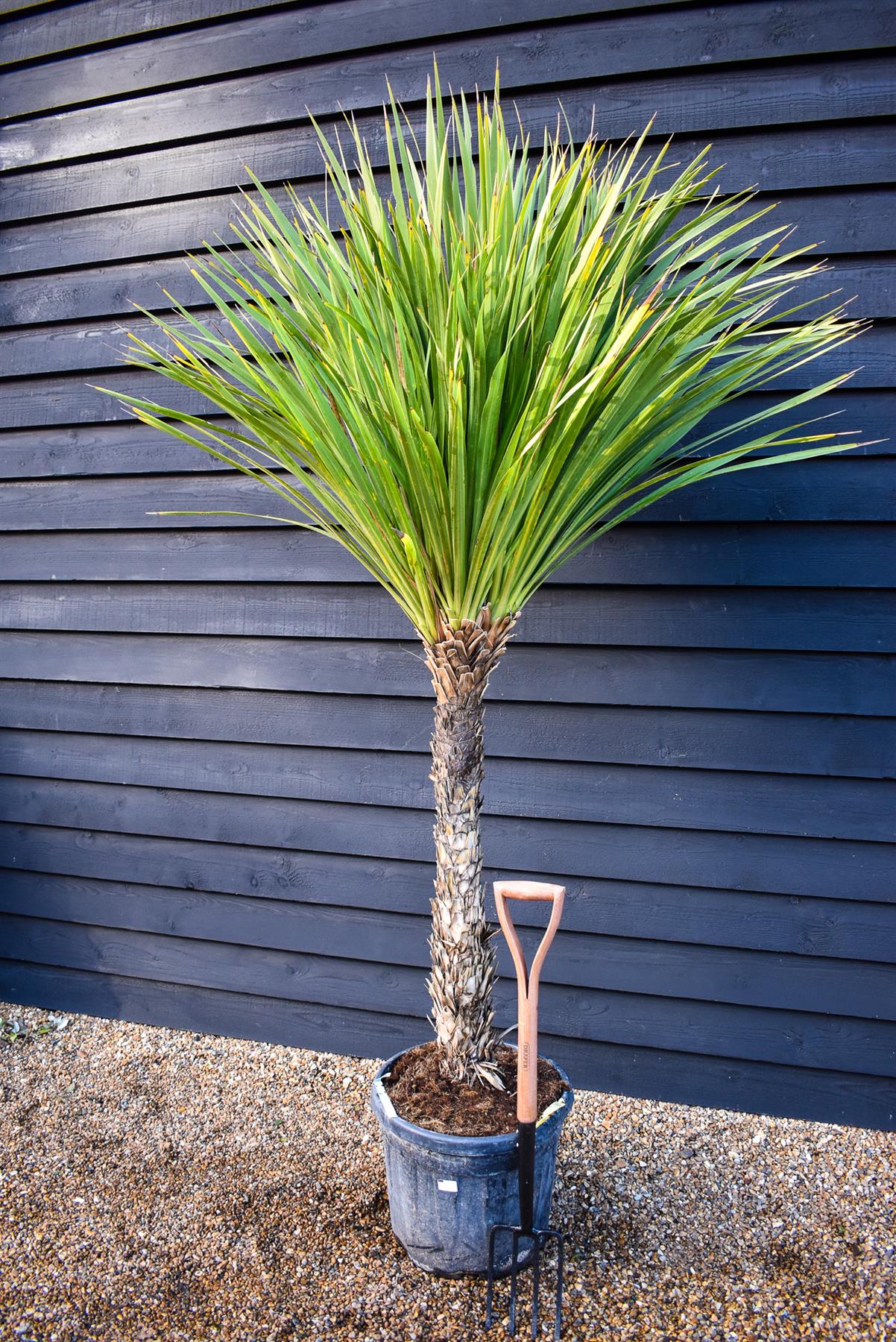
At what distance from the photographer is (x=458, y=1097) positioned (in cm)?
147

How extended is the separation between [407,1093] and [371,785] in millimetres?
852

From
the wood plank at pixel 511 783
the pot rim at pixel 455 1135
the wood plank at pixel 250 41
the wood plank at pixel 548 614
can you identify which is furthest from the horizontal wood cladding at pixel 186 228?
the pot rim at pixel 455 1135

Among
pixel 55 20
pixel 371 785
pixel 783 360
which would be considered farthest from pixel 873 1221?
pixel 55 20

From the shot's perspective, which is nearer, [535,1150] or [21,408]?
[535,1150]

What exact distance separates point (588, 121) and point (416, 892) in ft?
6.18

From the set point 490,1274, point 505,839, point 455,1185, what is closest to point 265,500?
point 505,839

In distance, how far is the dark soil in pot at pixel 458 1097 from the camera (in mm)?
1406

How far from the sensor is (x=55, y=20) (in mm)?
2381

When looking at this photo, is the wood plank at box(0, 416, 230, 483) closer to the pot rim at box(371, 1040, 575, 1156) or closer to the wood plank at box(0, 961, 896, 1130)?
the wood plank at box(0, 961, 896, 1130)

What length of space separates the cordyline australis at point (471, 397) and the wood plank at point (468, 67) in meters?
0.59

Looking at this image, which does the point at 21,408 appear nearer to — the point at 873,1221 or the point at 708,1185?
the point at 708,1185

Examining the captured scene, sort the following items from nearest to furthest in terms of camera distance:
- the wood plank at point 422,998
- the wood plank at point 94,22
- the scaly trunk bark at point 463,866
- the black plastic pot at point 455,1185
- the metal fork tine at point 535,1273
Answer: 1. the metal fork tine at point 535,1273
2. the black plastic pot at point 455,1185
3. the scaly trunk bark at point 463,866
4. the wood plank at point 422,998
5. the wood plank at point 94,22

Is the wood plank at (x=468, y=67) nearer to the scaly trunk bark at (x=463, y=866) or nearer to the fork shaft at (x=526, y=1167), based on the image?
the scaly trunk bark at (x=463, y=866)

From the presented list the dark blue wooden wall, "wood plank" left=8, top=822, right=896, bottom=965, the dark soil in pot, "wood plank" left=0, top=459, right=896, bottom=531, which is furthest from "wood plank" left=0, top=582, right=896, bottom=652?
the dark soil in pot
